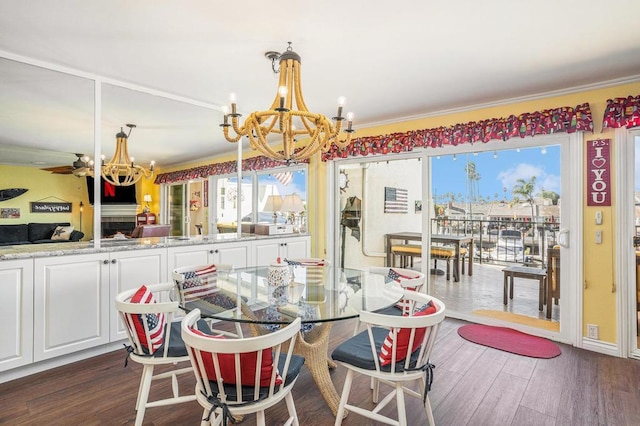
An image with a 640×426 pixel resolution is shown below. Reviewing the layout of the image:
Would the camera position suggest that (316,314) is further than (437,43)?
No

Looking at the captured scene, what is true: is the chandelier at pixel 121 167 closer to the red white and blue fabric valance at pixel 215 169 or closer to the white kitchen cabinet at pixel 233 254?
the red white and blue fabric valance at pixel 215 169

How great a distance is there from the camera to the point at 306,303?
1971mm

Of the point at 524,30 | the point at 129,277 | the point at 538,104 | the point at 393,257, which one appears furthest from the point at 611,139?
the point at 129,277

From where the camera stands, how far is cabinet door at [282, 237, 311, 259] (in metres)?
4.45

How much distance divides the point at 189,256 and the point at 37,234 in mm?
1215

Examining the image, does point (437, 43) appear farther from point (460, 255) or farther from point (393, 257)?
point (393, 257)

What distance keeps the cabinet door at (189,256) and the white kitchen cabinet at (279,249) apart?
62 centimetres

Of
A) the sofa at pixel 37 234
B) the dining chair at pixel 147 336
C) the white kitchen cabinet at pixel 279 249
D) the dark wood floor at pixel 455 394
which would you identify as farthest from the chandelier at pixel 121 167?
the dining chair at pixel 147 336

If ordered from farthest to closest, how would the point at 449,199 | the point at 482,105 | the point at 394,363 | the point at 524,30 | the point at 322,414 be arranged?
the point at 449,199 < the point at 482,105 < the point at 524,30 < the point at 322,414 < the point at 394,363

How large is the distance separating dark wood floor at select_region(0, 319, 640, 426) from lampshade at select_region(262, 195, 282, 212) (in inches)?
103

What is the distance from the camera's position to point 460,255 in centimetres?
406

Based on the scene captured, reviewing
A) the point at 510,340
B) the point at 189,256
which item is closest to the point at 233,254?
the point at 189,256

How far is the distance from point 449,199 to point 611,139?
154cm

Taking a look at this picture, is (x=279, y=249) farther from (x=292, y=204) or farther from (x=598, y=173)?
(x=598, y=173)
